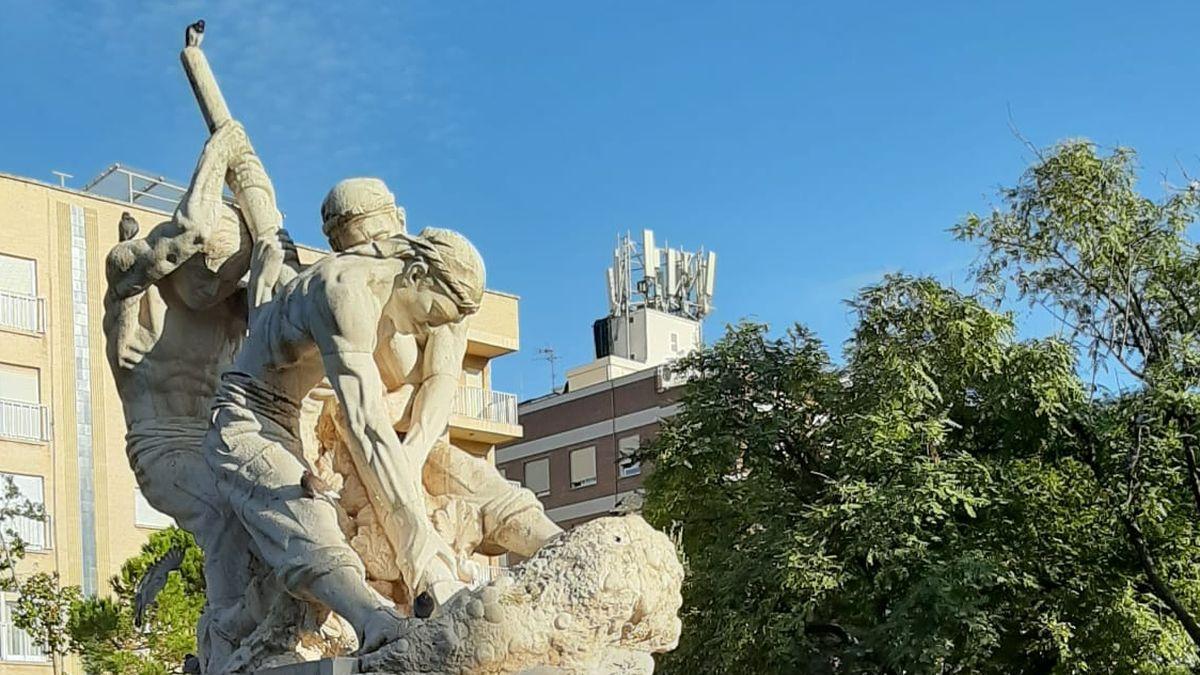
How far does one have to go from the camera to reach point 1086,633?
72.1ft

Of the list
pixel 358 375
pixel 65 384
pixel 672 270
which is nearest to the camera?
pixel 358 375

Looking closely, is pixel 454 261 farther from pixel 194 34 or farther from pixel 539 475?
pixel 539 475

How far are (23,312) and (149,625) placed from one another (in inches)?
649

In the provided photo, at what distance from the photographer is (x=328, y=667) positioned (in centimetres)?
706

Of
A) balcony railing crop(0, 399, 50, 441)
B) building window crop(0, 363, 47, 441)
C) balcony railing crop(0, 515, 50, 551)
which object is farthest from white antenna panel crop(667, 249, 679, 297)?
balcony railing crop(0, 515, 50, 551)

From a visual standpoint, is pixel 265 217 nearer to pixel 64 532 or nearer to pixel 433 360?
pixel 433 360

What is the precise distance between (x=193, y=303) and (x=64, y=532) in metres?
28.5

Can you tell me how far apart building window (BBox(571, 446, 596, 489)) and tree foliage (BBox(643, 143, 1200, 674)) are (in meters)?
31.6

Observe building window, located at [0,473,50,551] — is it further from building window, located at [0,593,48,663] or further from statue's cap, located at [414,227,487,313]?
statue's cap, located at [414,227,487,313]

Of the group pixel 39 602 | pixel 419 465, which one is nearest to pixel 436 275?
pixel 419 465

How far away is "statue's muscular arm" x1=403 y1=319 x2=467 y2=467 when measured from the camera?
804 cm

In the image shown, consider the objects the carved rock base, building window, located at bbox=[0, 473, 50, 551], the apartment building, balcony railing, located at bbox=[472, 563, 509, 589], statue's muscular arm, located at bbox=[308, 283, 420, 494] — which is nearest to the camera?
the carved rock base

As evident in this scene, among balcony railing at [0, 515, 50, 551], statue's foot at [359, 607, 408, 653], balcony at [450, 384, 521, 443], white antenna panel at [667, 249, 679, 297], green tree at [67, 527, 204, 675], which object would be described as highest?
white antenna panel at [667, 249, 679, 297]

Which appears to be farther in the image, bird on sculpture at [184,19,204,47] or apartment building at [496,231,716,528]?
apartment building at [496,231,716,528]
